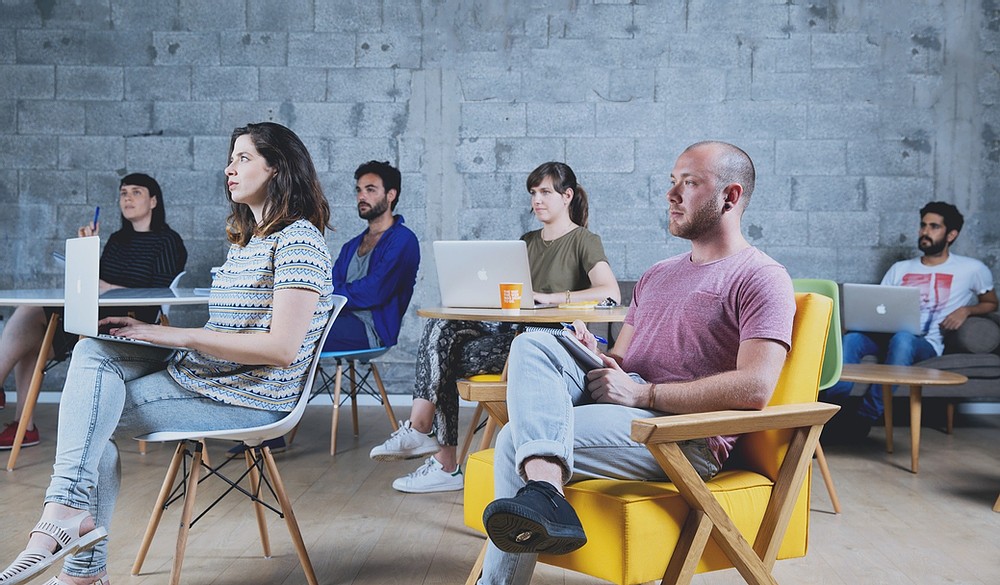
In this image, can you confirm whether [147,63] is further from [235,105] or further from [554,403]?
[554,403]

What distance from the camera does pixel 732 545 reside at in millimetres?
1631

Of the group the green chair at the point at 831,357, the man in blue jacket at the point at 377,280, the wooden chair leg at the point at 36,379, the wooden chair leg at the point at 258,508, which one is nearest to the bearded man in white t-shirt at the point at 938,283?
the green chair at the point at 831,357

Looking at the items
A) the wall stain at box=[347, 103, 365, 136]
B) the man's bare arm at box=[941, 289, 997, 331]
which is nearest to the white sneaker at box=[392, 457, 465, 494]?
the wall stain at box=[347, 103, 365, 136]

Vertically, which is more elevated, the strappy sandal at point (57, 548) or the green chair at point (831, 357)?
the green chair at point (831, 357)

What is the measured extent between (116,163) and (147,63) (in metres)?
0.60

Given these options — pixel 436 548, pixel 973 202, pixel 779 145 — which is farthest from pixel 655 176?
pixel 436 548

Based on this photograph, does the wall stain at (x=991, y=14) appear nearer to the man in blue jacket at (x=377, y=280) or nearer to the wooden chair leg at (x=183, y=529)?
the man in blue jacket at (x=377, y=280)

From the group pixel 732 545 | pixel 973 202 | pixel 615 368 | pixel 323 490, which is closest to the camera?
pixel 732 545

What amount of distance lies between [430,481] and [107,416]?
1520mm

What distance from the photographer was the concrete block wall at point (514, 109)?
16.5 feet

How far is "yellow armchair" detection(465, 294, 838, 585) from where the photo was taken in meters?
1.60

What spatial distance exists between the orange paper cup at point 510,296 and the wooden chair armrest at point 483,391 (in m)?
0.87

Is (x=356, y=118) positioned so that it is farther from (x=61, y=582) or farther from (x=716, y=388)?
(x=716, y=388)

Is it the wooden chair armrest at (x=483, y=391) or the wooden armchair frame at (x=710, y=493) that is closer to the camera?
the wooden armchair frame at (x=710, y=493)
